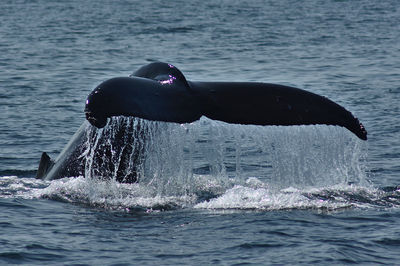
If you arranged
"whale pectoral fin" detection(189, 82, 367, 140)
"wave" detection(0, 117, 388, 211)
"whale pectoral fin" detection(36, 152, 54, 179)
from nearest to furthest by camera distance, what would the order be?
"whale pectoral fin" detection(189, 82, 367, 140), "wave" detection(0, 117, 388, 211), "whale pectoral fin" detection(36, 152, 54, 179)

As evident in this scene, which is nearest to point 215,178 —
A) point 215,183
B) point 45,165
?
point 215,183

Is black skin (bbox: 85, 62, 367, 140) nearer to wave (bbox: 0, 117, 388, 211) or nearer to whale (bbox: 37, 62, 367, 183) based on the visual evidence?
whale (bbox: 37, 62, 367, 183)

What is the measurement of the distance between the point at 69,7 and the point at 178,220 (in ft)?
126

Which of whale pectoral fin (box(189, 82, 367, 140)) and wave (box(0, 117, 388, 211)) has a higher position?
whale pectoral fin (box(189, 82, 367, 140))

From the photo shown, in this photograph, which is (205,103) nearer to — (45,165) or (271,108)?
(271,108)

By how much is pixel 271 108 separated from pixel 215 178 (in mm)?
3177

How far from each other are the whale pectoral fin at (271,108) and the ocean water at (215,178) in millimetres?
600

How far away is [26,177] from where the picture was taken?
12586 mm

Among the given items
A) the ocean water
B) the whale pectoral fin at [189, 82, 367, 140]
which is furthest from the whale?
the ocean water

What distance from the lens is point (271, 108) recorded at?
902 cm

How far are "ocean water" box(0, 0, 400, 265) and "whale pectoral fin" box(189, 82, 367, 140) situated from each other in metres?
0.60

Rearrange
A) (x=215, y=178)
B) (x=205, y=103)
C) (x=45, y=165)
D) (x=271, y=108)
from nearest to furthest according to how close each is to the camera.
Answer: (x=205, y=103) < (x=271, y=108) < (x=45, y=165) < (x=215, y=178)

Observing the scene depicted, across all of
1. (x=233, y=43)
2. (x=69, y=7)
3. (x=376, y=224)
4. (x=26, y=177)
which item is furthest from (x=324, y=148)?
(x=69, y=7)

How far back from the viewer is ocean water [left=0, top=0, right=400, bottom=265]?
8.74m
